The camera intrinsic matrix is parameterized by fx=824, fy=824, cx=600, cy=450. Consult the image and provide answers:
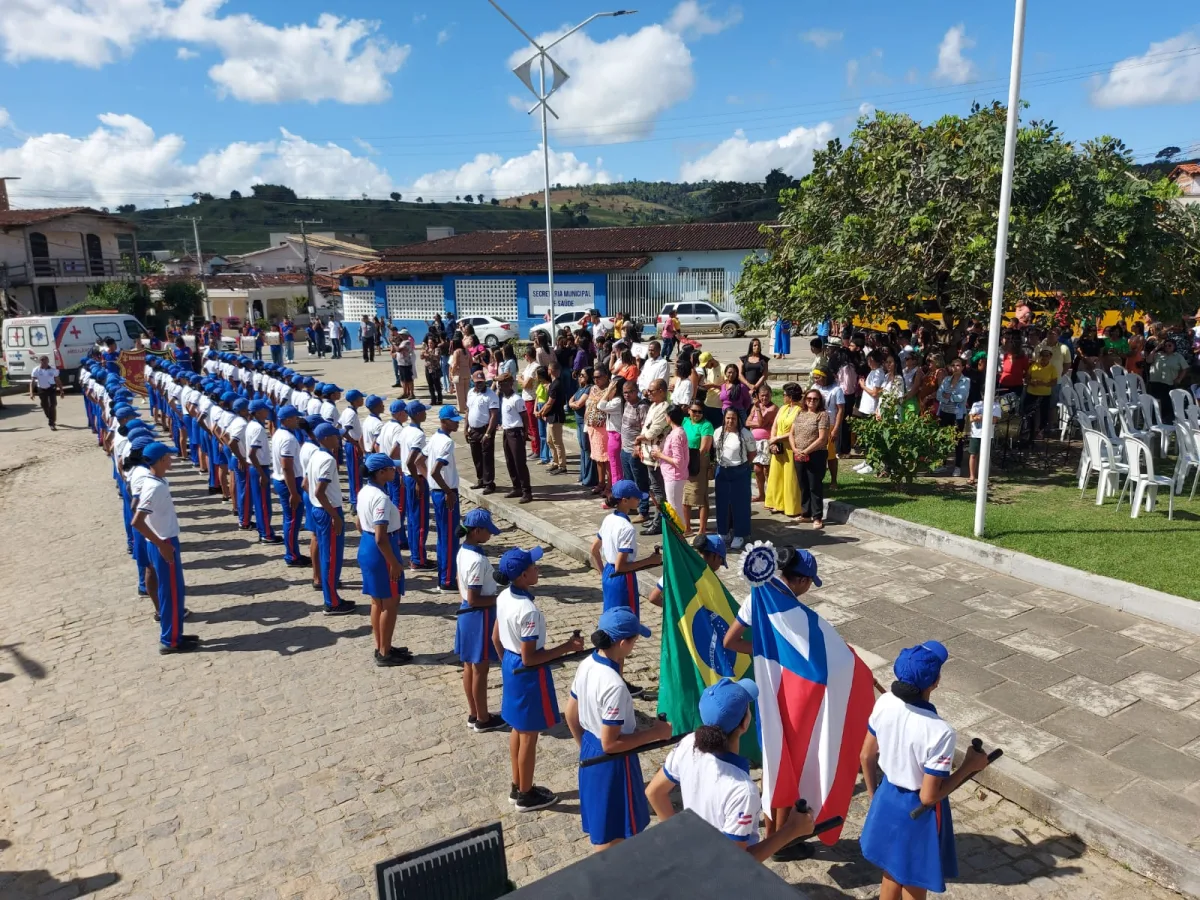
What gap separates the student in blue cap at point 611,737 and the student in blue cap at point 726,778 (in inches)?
21.2

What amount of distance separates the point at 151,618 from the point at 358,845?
459 cm

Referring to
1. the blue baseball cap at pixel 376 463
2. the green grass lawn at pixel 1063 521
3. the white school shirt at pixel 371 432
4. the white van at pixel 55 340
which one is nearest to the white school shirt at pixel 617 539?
the blue baseball cap at pixel 376 463

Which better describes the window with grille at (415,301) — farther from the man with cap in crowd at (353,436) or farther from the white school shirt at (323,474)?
the white school shirt at (323,474)

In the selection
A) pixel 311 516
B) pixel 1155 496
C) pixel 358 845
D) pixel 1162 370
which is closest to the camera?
pixel 358 845

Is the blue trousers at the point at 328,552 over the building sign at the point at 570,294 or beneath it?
beneath

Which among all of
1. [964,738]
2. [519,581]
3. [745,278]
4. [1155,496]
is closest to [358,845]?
[519,581]

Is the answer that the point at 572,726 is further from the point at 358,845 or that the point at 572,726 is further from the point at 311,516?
the point at 311,516

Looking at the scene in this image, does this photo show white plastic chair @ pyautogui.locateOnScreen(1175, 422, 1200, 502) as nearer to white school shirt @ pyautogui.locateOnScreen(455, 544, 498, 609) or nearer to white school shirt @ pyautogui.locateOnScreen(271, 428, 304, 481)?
white school shirt @ pyautogui.locateOnScreen(455, 544, 498, 609)

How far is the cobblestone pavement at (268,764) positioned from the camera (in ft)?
14.4

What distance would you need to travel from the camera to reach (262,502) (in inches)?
401

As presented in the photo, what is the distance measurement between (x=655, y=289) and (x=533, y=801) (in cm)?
2986

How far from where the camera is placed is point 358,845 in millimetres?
4629

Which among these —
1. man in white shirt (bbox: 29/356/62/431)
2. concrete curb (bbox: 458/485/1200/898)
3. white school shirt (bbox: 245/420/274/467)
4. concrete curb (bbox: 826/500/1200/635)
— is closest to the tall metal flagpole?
concrete curb (bbox: 826/500/1200/635)

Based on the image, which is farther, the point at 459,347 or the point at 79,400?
the point at 79,400
